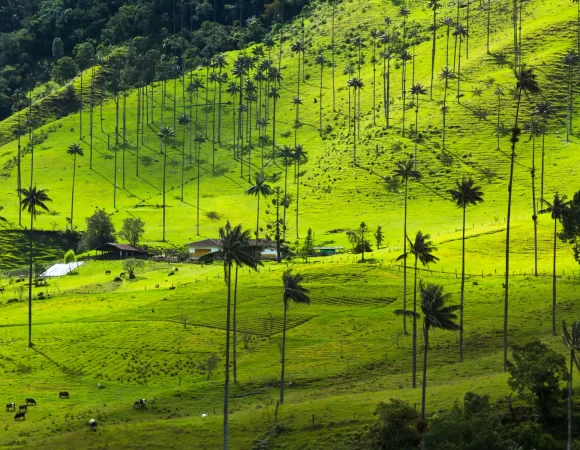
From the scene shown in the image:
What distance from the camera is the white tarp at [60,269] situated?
17512 cm

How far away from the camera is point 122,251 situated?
186 metres

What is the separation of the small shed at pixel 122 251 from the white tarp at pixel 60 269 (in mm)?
7146

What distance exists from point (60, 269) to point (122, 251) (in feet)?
43.6

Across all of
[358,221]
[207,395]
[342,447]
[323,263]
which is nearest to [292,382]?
[207,395]

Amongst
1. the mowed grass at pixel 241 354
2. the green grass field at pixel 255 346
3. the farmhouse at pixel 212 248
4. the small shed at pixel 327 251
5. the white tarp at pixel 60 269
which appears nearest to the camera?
the green grass field at pixel 255 346

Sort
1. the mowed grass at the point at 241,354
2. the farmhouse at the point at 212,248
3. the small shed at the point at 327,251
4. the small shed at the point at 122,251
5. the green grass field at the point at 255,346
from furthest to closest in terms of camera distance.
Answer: the small shed at the point at 122,251 < the farmhouse at the point at 212,248 < the small shed at the point at 327,251 < the mowed grass at the point at 241,354 < the green grass field at the point at 255,346

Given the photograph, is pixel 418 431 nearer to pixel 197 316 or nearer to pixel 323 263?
pixel 197 316

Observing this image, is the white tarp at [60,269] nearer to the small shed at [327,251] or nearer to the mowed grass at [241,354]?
the mowed grass at [241,354]

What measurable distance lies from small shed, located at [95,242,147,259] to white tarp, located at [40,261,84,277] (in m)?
7.15

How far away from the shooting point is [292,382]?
333 ft

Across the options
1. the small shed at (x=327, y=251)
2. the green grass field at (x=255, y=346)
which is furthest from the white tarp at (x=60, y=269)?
the small shed at (x=327, y=251)

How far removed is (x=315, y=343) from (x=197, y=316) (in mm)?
20535

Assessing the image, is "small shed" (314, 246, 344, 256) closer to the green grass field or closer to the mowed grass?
the green grass field

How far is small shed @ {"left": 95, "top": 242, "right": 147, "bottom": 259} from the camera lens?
609 feet
